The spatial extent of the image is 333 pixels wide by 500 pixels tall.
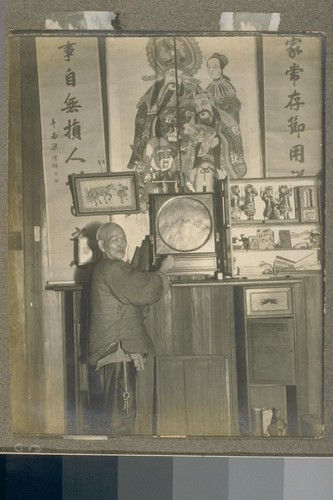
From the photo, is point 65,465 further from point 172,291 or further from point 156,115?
point 156,115

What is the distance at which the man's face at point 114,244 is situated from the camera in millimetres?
1399

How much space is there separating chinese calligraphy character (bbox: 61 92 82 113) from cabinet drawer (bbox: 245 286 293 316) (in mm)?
549

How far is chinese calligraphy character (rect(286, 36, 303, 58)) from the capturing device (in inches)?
55.6

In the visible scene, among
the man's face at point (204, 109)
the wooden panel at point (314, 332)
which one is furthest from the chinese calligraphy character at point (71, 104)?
the wooden panel at point (314, 332)

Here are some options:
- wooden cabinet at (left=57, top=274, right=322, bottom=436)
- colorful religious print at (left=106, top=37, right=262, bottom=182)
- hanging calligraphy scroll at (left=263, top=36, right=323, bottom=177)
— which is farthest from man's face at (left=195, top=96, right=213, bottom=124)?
wooden cabinet at (left=57, top=274, right=322, bottom=436)

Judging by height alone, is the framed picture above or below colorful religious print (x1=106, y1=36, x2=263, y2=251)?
below

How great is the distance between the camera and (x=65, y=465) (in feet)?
4.77

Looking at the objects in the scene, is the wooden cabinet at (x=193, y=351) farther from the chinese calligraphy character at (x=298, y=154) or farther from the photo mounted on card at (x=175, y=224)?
the chinese calligraphy character at (x=298, y=154)

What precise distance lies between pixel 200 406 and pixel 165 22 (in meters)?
0.86

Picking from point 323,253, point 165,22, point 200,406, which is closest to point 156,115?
point 165,22

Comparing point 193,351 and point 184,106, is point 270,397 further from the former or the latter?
point 184,106

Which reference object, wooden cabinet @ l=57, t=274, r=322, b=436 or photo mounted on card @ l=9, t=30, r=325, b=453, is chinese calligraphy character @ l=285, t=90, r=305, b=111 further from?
wooden cabinet @ l=57, t=274, r=322, b=436

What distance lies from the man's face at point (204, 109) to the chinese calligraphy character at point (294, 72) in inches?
7.3

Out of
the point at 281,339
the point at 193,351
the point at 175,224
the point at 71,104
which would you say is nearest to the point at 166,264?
the point at 175,224
